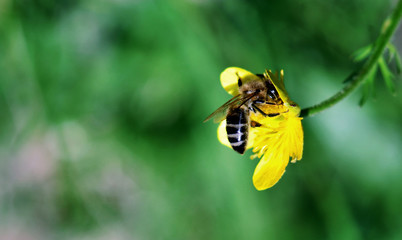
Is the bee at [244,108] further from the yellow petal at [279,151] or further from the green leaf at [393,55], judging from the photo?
the green leaf at [393,55]

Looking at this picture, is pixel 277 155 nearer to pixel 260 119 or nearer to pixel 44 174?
pixel 260 119

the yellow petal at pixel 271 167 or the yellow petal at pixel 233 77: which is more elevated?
the yellow petal at pixel 233 77

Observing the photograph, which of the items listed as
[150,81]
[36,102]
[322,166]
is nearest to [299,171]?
[322,166]

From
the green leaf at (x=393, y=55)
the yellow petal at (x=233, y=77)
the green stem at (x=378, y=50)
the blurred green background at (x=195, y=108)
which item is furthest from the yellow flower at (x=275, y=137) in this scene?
the blurred green background at (x=195, y=108)

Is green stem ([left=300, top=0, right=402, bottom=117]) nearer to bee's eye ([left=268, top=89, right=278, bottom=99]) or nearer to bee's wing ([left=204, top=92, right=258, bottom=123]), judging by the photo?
bee's eye ([left=268, top=89, right=278, bottom=99])

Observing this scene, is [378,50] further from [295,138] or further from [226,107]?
[226,107]

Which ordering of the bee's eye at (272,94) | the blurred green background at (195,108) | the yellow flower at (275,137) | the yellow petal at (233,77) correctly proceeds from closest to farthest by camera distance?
1. the yellow flower at (275,137)
2. the bee's eye at (272,94)
3. the yellow petal at (233,77)
4. the blurred green background at (195,108)

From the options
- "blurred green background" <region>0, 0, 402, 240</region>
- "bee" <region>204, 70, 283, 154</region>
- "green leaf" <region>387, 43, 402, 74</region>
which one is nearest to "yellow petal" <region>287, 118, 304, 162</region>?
"bee" <region>204, 70, 283, 154</region>

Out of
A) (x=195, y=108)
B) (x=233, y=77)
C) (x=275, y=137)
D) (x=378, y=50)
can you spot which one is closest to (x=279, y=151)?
(x=275, y=137)
